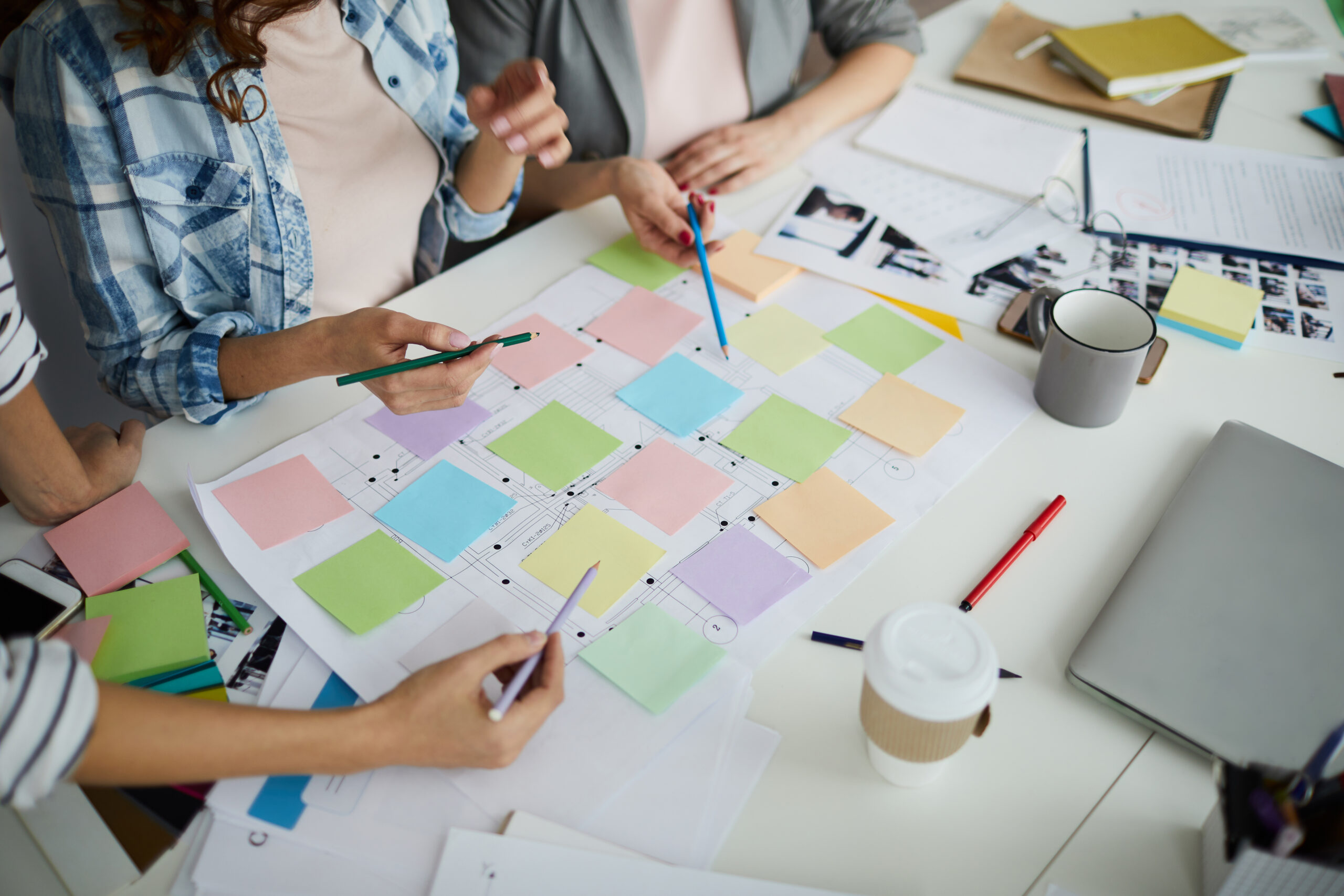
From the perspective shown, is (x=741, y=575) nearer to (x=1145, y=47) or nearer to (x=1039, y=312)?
(x=1039, y=312)

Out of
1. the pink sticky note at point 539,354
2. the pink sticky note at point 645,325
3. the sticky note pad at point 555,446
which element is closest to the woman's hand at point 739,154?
the pink sticky note at point 645,325

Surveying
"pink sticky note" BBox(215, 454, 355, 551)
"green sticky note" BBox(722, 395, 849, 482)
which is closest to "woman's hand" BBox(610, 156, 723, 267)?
"green sticky note" BBox(722, 395, 849, 482)

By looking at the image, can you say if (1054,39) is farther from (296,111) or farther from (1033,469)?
(296,111)

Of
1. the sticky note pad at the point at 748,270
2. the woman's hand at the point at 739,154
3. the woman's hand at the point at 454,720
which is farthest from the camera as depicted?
the woman's hand at the point at 739,154

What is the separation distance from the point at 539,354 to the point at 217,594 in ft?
1.39

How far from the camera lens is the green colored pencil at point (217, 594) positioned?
2.43 ft

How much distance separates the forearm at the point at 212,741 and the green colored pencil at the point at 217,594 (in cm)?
11

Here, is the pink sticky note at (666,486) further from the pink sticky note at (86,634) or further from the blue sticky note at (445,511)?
the pink sticky note at (86,634)

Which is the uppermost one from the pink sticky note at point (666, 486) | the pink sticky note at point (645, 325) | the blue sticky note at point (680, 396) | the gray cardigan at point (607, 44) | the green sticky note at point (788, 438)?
the gray cardigan at point (607, 44)

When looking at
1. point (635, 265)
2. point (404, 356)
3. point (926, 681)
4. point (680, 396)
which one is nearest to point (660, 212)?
point (635, 265)

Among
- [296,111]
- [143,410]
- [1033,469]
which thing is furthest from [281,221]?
[1033,469]

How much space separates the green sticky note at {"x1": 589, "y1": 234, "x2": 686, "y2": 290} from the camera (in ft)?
3.63

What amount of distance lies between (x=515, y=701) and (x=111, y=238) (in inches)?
25.1

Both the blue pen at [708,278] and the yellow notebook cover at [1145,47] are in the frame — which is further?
the yellow notebook cover at [1145,47]
